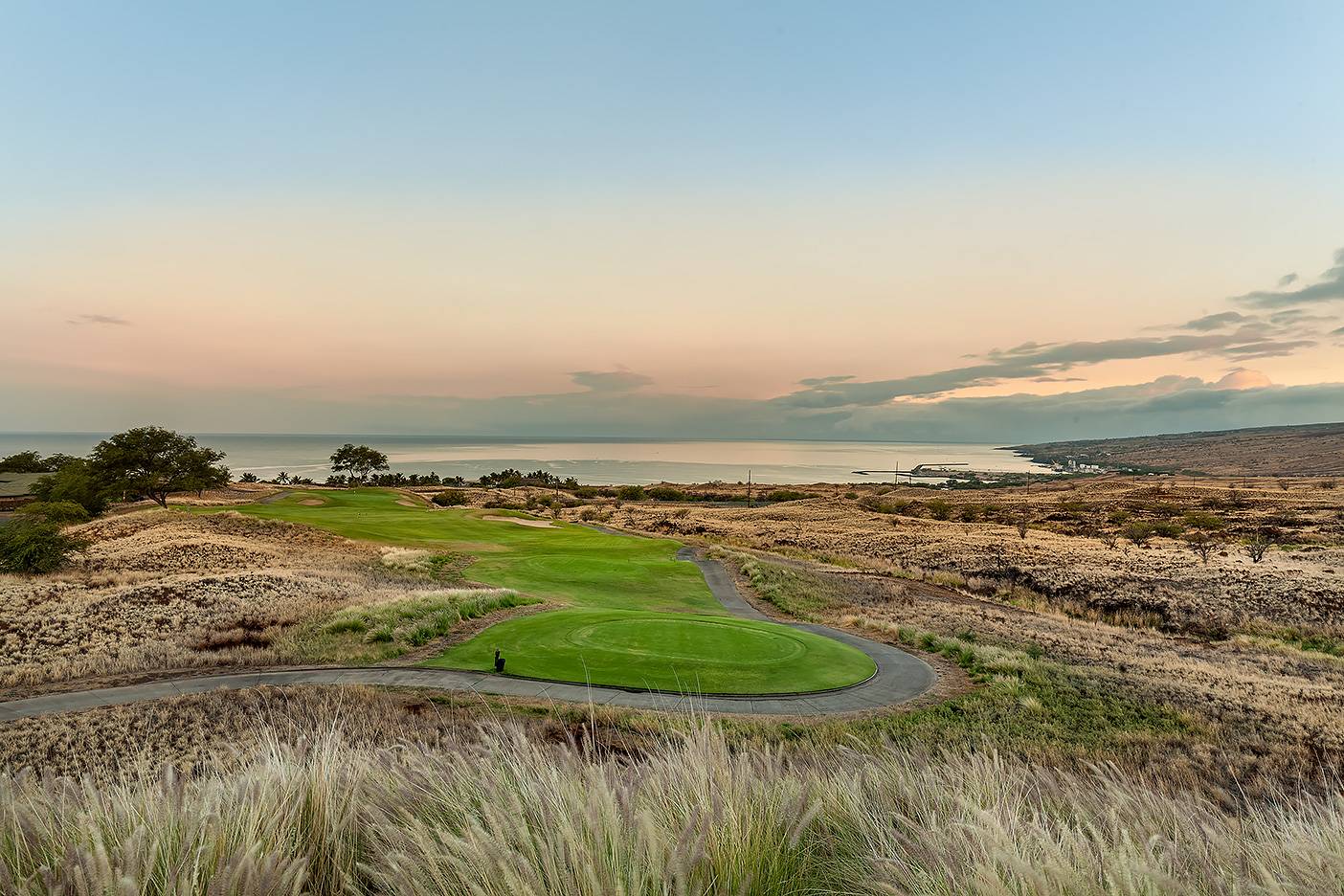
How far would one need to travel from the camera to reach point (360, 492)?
Result: 59.2 metres

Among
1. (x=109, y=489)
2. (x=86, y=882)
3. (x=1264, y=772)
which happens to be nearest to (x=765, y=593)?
(x=1264, y=772)

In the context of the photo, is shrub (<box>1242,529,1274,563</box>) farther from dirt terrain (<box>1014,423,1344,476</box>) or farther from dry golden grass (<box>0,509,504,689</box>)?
dirt terrain (<box>1014,423,1344,476</box>)

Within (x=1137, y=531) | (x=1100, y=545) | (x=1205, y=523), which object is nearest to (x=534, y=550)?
(x=1100, y=545)

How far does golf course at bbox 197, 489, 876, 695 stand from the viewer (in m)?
12.8

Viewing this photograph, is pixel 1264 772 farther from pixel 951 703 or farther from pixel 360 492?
pixel 360 492

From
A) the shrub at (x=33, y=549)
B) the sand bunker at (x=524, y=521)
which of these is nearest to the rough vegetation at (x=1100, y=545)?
the sand bunker at (x=524, y=521)

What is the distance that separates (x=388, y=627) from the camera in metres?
15.6

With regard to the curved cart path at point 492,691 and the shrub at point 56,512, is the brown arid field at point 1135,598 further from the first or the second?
the shrub at point 56,512

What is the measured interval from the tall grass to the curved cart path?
7.22 metres

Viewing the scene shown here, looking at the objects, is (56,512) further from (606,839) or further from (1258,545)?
(1258,545)

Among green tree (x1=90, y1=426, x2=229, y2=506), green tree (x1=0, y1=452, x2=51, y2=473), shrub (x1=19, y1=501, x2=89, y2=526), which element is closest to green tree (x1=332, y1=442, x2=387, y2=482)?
green tree (x1=0, y1=452, x2=51, y2=473)

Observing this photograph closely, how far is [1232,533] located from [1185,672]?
41.0 metres

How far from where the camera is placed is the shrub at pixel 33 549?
23078 millimetres

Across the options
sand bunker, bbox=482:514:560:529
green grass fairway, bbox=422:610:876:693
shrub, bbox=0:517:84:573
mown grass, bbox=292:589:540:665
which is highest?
shrub, bbox=0:517:84:573
